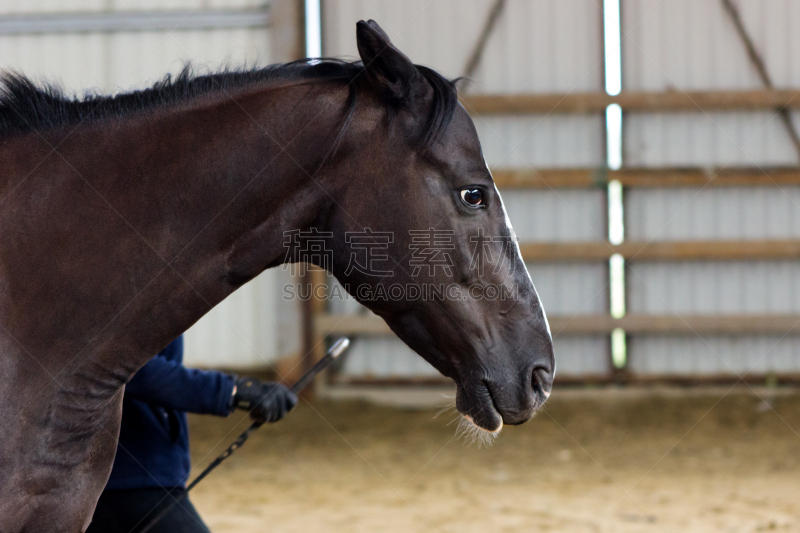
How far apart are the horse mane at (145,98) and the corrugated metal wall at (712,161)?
15.0 ft

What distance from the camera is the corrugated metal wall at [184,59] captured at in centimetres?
553

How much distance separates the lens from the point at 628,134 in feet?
18.2

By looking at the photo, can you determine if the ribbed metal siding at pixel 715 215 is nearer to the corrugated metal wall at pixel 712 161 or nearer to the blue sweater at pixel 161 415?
the corrugated metal wall at pixel 712 161

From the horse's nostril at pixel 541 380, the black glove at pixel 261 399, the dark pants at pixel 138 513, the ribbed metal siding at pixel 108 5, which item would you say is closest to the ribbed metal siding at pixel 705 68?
the ribbed metal siding at pixel 108 5

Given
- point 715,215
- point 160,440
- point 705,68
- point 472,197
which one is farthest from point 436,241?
point 705,68

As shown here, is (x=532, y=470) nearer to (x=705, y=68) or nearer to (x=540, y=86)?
(x=540, y=86)

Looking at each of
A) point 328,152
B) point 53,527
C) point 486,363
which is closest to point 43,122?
point 328,152

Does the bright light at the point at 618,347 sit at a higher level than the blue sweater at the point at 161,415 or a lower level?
lower

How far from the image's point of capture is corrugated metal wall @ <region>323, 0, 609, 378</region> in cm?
554

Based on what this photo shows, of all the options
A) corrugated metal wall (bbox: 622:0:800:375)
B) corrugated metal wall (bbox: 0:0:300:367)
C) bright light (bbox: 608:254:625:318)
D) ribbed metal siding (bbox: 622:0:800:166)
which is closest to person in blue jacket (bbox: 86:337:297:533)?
corrugated metal wall (bbox: 0:0:300:367)

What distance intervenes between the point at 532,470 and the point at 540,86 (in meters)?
3.11

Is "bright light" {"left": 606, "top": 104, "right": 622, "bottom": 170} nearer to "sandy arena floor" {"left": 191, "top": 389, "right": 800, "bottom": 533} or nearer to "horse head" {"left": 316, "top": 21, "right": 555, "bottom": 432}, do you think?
"sandy arena floor" {"left": 191, "top": 389, "right": 800, "bottom": 533}

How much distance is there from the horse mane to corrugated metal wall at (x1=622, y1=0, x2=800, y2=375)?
4577 mm

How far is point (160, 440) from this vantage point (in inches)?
71.2
